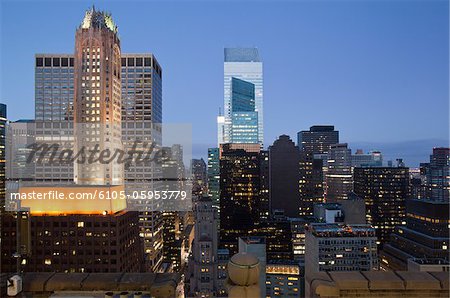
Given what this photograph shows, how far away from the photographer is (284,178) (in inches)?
4215

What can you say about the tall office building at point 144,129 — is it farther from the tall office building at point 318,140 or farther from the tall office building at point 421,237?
the tall office building at point 318,140

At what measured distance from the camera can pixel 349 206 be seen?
71.4 m

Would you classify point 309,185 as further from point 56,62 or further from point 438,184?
point 56,62

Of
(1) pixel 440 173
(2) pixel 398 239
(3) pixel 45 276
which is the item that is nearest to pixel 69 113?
(2) pixel 398 239

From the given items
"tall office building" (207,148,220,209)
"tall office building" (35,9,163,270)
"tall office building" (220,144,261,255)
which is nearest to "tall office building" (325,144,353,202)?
"tall office building" (207,148,220,209)

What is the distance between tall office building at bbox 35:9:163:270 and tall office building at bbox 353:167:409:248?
185ft

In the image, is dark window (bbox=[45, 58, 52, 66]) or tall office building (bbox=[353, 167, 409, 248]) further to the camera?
tall office building (bbox=[353, 167, 409, 248])

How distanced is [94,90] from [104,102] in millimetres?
2462

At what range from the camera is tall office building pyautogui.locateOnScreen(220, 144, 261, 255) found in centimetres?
9712


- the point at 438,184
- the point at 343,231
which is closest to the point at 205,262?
the point at 343,231

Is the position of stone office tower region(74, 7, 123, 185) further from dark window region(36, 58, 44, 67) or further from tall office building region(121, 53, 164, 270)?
dark window region(36, 58, 44, 67)

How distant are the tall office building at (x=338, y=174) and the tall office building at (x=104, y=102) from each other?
73480mm

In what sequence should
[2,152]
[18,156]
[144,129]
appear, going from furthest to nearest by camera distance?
[144,129] < [2,152] < [18,156]

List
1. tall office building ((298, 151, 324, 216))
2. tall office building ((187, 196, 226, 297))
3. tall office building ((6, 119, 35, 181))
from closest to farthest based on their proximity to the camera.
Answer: tall office building ((6, 119, 35, 181)) → tall office building ((187, 196, 226, 297)) → tall office building ((298, 151, 324, 216))
